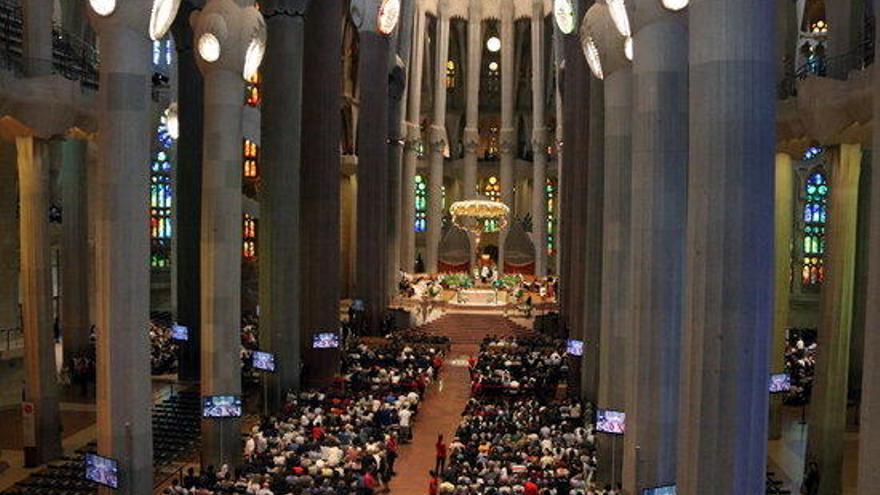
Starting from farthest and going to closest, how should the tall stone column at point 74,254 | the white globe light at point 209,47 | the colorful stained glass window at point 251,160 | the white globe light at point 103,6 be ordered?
the colorful stained glass window at point 251,160 → the tall stone column at point 74,254 → the white globe light at point 209,47 → the white globe light at point 103,6

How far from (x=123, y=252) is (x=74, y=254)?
615 inches

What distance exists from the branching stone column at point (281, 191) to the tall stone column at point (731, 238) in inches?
713

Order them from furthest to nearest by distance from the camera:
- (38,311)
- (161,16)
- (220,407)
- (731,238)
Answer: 1. (38,311)
2. (220,407)
3. (161,16)
4. (731,238)

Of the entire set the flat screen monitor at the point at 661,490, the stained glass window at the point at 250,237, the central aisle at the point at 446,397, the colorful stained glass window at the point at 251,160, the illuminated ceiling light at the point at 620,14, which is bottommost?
the central aisle at the point at 446,397

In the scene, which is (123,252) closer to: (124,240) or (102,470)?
(124,240)

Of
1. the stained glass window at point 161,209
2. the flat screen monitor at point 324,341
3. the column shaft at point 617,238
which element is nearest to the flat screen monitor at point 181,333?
the flat screen monitor at point 324,341

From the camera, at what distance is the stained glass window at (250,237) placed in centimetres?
4562

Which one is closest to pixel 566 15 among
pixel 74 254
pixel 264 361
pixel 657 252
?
pixel 264 361

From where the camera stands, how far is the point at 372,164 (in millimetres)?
41812

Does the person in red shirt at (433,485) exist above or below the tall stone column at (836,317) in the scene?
below

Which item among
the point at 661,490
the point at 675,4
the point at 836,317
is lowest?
the point at 661,490

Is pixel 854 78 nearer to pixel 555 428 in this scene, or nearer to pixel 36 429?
pixel 555 428

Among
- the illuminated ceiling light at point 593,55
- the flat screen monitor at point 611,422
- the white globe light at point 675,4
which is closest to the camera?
the white globe light at point 675,4

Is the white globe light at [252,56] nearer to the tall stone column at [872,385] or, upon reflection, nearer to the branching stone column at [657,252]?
the branching stone column at [657,252]
